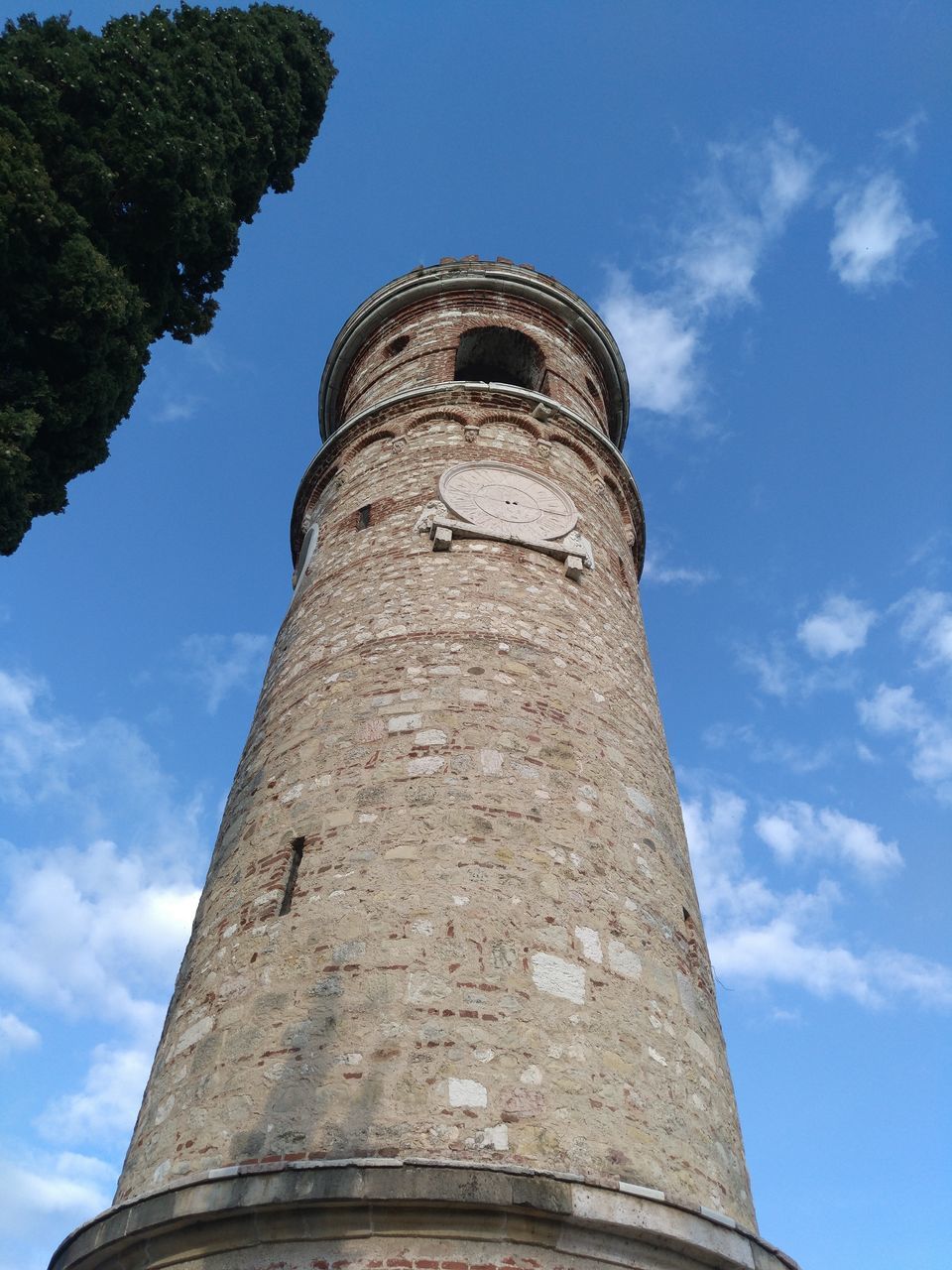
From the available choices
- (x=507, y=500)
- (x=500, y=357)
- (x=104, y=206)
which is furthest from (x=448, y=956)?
(x=500, y=357)

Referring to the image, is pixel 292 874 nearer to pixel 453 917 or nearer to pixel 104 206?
pixel 453 917

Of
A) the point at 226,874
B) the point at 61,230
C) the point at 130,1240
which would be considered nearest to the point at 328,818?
the point at 226,874

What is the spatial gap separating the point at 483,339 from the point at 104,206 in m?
5.84

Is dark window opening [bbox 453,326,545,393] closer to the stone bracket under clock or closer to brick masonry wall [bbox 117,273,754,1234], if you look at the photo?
the stone bracket under clock

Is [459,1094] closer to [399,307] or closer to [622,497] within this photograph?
[622,497]

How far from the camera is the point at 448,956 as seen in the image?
A: 210 inches

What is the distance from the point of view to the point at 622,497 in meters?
11.6

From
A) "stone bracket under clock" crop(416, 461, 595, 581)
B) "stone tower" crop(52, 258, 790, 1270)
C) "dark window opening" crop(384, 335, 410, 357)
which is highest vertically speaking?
"dark window opening" crop(384, 335, 410, 357)

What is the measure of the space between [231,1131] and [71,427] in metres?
5.48

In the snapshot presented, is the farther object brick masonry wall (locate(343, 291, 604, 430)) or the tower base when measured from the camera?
brick masonry wall (locate(343, 291, 604, 430))

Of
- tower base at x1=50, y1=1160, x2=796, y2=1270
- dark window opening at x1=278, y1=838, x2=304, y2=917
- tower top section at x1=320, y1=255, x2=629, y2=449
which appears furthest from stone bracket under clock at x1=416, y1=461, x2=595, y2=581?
tower base at x1=50, y1=1160, x2=796, y2=1270

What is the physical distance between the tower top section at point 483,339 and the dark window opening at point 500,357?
0.5 inches

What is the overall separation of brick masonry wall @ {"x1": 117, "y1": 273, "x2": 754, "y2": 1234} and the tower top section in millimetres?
4631

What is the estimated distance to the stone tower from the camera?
4352 mm
